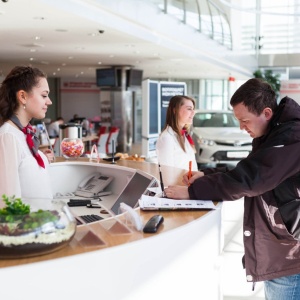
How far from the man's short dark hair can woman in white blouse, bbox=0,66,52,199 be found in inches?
43.0

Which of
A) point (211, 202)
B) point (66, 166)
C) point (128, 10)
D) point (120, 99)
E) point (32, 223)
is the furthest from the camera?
point (120, 99)

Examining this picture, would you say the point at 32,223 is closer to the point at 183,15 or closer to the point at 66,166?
the point at 66,166

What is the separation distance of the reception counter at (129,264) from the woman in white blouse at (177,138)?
192cm

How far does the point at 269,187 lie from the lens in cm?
225

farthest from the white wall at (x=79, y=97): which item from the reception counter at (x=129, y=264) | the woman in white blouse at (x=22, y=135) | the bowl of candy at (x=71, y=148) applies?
the reception counter at (x=129, y=264)

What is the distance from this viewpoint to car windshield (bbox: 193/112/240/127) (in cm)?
1399

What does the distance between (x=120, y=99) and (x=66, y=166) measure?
555 inches

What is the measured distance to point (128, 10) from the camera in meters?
9.69

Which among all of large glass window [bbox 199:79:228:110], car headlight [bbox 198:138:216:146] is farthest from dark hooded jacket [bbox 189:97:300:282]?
large glass window [bbox 199:79:228:110]

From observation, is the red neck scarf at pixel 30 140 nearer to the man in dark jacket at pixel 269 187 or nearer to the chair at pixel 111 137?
the man in dark jacket at pixel 269 187

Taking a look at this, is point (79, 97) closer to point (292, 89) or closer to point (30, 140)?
point (292, 89)

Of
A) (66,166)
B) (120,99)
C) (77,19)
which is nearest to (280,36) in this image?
(120,99)

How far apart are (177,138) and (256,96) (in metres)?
2.33

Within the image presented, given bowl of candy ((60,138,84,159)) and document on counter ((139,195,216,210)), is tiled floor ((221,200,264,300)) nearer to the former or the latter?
document on counter ((139,195,216,210))
